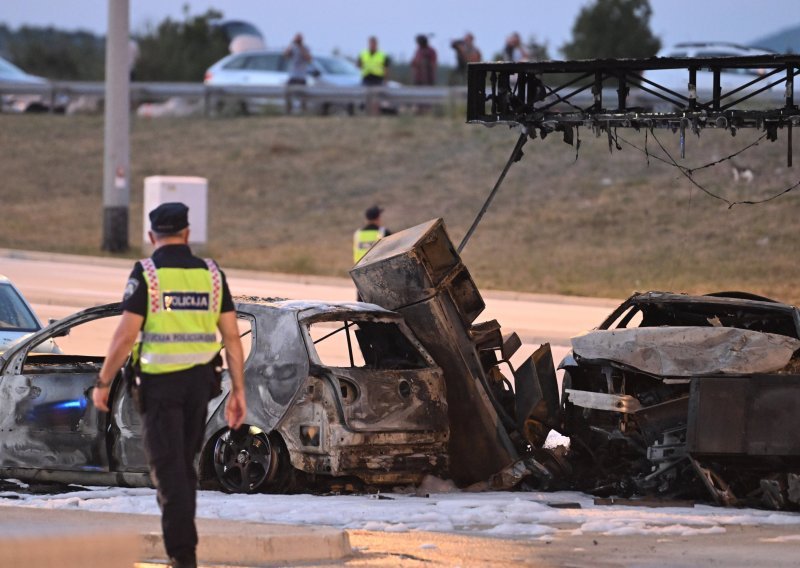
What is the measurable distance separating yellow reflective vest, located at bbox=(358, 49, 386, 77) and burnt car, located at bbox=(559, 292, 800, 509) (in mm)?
28166

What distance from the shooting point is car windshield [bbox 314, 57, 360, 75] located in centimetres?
4147

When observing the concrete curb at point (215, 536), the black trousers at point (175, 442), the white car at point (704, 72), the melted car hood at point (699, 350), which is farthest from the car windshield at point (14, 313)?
the white car at point (704, 72)

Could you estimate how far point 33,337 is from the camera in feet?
34.3

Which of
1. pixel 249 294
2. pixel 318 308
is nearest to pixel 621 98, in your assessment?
pixel 318 308

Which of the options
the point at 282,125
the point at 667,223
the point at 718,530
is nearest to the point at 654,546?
the point at 718,530

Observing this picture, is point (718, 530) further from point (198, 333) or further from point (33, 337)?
point (33, 337)

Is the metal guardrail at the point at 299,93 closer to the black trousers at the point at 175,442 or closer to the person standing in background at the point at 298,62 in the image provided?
the person standing in background at the point at 298,62

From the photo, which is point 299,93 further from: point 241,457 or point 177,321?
point 177,321

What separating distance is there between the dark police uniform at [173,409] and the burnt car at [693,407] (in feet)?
11.9

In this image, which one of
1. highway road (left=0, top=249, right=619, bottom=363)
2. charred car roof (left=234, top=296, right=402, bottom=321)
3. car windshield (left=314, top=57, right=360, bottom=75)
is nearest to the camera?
charred car roof (left=234, top=296, right=402, bottom=321)

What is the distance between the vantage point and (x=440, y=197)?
111ft

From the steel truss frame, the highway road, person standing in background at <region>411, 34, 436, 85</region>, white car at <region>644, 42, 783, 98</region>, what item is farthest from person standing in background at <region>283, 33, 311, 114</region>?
the steel truss frame

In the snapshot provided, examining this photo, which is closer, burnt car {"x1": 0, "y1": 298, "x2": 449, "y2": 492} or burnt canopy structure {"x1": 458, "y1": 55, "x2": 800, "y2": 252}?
burnt car {"x1": 0, "y1": 298, "x2": 449, "y2": 492}

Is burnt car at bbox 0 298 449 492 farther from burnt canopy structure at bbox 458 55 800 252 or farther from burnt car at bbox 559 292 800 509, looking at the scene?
burnt canopy structure at bbox 458 55 800 252
